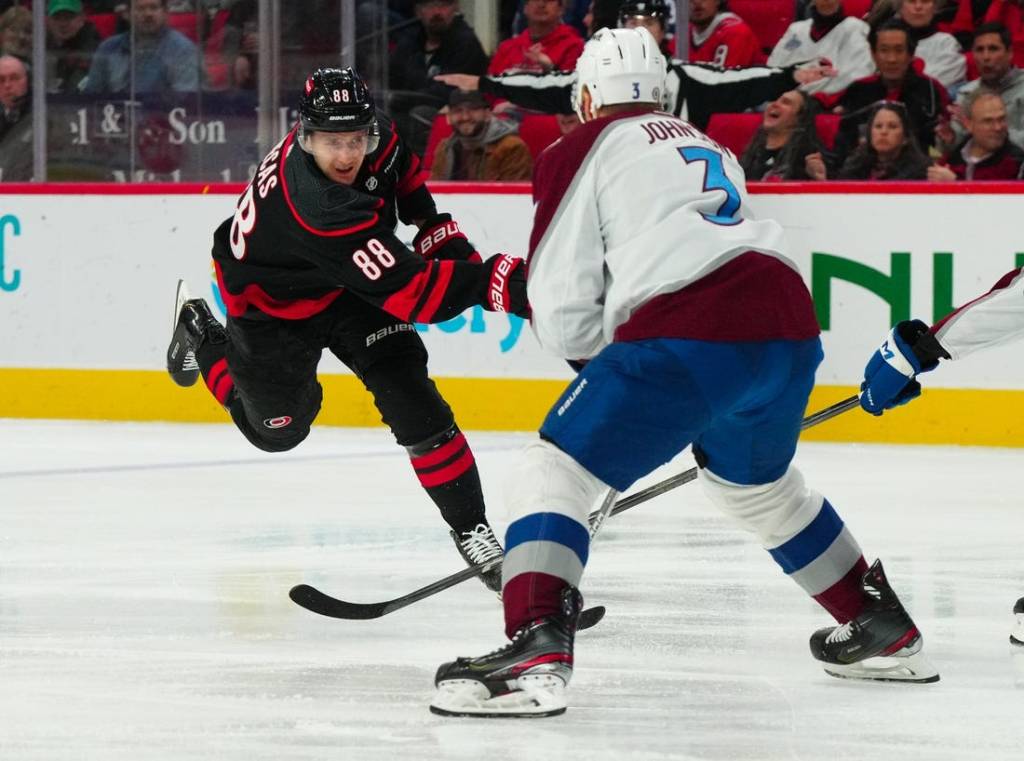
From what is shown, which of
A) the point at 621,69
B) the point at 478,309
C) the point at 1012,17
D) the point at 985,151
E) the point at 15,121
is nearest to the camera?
the point at 621,69

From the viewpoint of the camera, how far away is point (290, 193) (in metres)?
3.41

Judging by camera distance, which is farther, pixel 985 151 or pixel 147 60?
pixel 147 60

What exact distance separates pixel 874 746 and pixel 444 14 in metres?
4.82

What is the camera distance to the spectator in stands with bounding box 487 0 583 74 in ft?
22.2

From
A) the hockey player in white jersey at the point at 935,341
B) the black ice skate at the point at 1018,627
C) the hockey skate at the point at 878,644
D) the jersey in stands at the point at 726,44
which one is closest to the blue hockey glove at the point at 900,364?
the hockey player in white jersey at the point at 935,341

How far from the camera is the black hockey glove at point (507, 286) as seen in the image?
3.17 metres

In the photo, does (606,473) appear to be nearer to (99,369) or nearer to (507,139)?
(507,139)

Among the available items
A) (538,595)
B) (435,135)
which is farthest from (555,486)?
(435,135)

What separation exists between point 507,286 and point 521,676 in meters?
0.86

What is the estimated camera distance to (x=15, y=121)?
7230 millimetres

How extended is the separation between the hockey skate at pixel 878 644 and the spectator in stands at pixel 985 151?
11.4ft

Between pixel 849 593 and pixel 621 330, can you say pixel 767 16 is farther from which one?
pixel 621 330

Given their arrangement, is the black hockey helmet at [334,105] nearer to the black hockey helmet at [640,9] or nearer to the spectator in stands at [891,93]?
the black hockey helmet at [640,9]

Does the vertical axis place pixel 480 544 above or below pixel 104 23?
below
